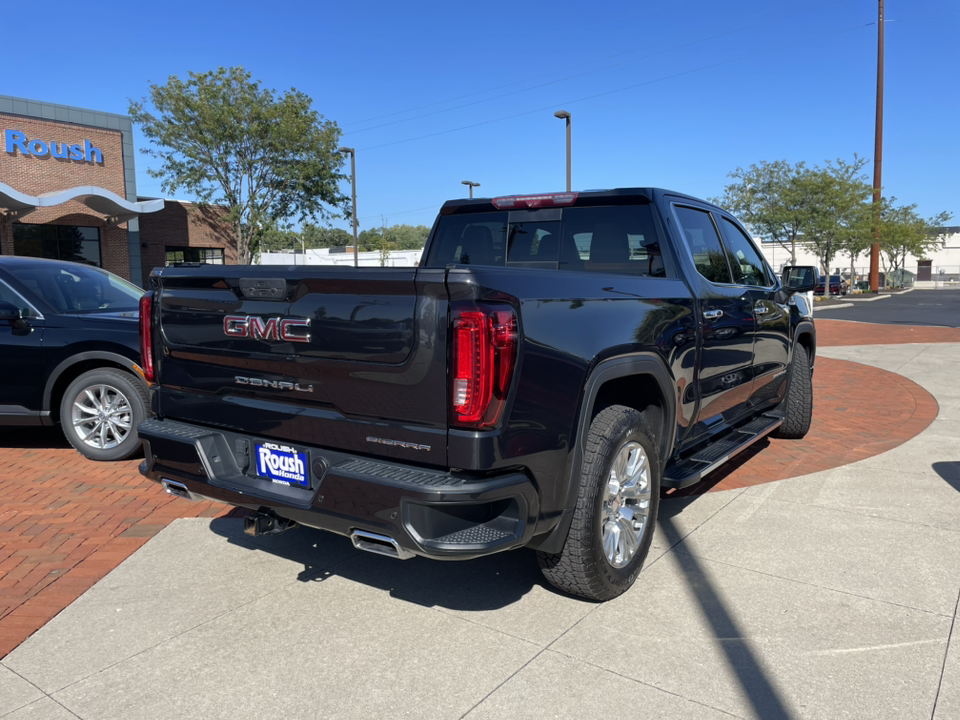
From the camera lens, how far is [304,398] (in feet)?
10.0

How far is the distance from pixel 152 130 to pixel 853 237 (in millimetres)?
31336

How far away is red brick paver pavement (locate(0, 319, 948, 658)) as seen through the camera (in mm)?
3732

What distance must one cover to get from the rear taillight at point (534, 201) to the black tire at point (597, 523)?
157cm

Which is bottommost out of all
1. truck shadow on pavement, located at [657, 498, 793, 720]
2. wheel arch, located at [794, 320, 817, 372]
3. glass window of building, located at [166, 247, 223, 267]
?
truck shadow on pavement, located at [657, 498, 793, 720]

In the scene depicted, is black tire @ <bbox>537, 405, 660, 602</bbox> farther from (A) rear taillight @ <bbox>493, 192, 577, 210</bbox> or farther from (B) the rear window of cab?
(A) rear taillight @ <bbox>493, 192, 577, 210</bbox>

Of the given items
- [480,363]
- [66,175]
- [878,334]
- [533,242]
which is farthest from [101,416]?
[66,175]

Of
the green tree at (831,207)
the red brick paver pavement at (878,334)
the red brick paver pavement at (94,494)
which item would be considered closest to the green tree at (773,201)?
the green tree at (831,207)

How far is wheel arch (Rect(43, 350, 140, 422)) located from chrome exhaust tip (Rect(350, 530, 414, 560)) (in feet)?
11.8

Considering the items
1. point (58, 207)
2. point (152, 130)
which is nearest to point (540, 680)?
point (58, 207)

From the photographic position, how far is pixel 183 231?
32281 millimetres

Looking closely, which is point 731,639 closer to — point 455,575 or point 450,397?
point 455,575

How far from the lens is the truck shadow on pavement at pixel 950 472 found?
5.28m

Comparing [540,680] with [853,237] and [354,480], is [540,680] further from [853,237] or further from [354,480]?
[853,237]

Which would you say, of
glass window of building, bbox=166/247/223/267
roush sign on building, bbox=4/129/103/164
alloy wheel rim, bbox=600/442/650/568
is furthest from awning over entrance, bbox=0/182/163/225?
alloy wheel rim, bbox=600/442/650/568
